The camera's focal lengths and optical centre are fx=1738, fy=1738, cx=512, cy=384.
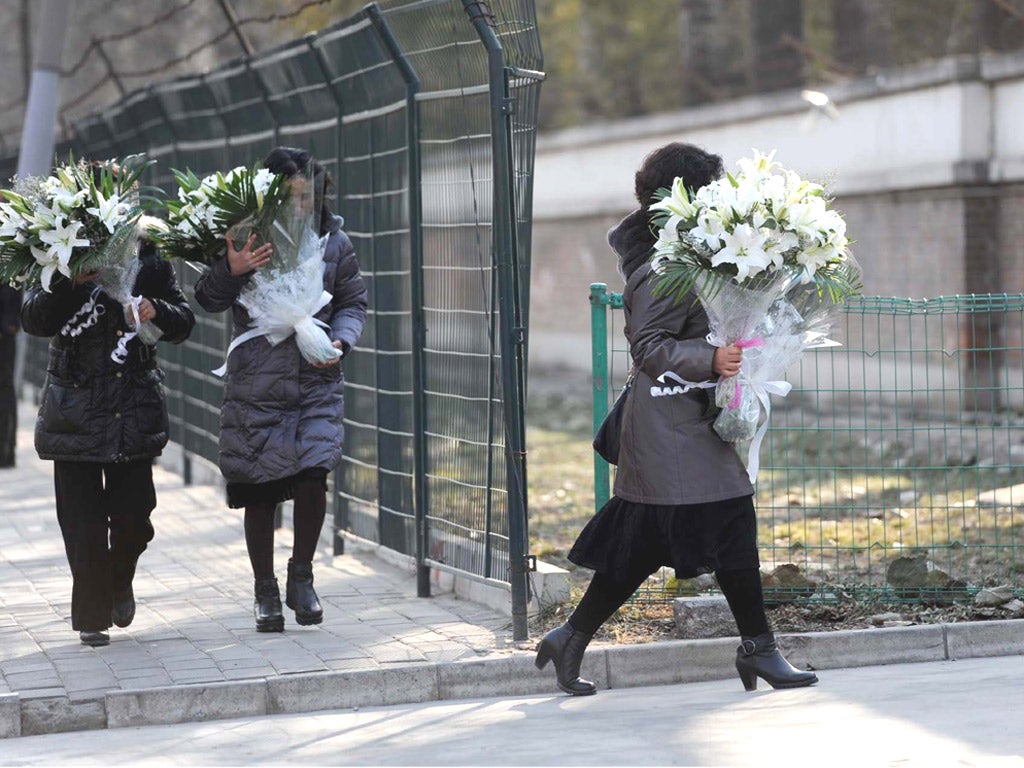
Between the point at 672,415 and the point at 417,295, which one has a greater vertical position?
the point at 417,295

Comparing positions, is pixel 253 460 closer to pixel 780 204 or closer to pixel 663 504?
pixel 663 504

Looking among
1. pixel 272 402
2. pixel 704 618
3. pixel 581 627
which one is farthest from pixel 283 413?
pixel 704 618

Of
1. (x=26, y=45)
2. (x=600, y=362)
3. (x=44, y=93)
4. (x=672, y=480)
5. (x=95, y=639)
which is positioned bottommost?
(x=95, y=639)

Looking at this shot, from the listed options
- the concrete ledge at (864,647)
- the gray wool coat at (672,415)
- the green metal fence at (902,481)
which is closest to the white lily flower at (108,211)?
the green metal fence at (902,481)

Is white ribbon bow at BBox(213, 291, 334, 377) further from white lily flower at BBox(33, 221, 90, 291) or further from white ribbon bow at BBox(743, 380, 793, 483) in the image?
white ribbon bow at BBox(743, 380, 793, 483)

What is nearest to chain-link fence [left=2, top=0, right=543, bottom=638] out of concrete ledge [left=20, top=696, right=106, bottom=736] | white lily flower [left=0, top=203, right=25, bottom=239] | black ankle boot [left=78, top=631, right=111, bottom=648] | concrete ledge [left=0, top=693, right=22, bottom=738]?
black ankle boot [left=78, top=631, right=111, bottom=648]

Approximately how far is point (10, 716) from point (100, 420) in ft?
4.22

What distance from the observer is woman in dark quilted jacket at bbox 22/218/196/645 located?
6746mm

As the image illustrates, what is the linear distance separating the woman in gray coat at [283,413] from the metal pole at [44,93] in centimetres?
499

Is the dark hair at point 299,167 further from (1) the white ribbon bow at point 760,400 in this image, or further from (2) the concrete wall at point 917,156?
(2) the concrete wall at point 917,156

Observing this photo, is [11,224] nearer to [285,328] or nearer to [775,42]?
[285,328]

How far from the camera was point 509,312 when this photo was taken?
689 centimetres

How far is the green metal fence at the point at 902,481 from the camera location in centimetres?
735

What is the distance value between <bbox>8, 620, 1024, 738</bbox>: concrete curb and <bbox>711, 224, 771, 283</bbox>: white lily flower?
Answer: 5.24 ft
